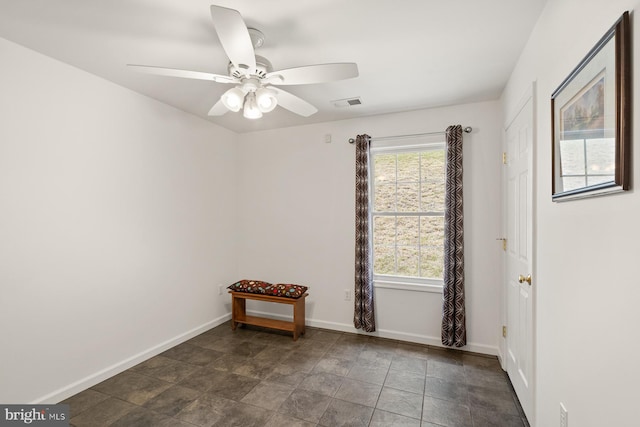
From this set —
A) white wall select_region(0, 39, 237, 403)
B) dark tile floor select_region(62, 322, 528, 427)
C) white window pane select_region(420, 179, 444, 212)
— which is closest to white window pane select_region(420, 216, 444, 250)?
white window pane select_region(420, 179, 444, 212)

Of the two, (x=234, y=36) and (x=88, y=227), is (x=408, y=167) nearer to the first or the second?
(x=234, y=36)

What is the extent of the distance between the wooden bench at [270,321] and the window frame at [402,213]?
0.94 meters

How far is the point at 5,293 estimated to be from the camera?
1925 mm

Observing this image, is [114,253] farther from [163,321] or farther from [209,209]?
[209,209]

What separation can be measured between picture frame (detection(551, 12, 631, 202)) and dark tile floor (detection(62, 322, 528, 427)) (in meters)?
1.71

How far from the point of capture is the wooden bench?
130 inches

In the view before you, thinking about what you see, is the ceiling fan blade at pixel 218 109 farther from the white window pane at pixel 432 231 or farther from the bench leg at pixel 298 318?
the white window pane at pixel 432 231

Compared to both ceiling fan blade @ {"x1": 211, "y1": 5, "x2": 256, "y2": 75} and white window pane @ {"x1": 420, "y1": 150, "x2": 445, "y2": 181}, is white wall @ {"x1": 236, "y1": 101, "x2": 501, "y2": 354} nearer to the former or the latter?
white window pane @ {"x1": 420, "y1": 150, "x2": 445, "y2": 181}

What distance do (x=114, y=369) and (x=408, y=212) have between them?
323 centimetres

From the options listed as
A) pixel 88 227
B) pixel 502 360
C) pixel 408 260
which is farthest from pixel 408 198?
pixel 88 227

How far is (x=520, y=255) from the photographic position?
214cm

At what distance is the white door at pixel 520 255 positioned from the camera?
1.88 metres

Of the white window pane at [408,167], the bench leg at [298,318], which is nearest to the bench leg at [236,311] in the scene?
the bench leg at [298,318]

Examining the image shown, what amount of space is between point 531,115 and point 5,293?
362cm
